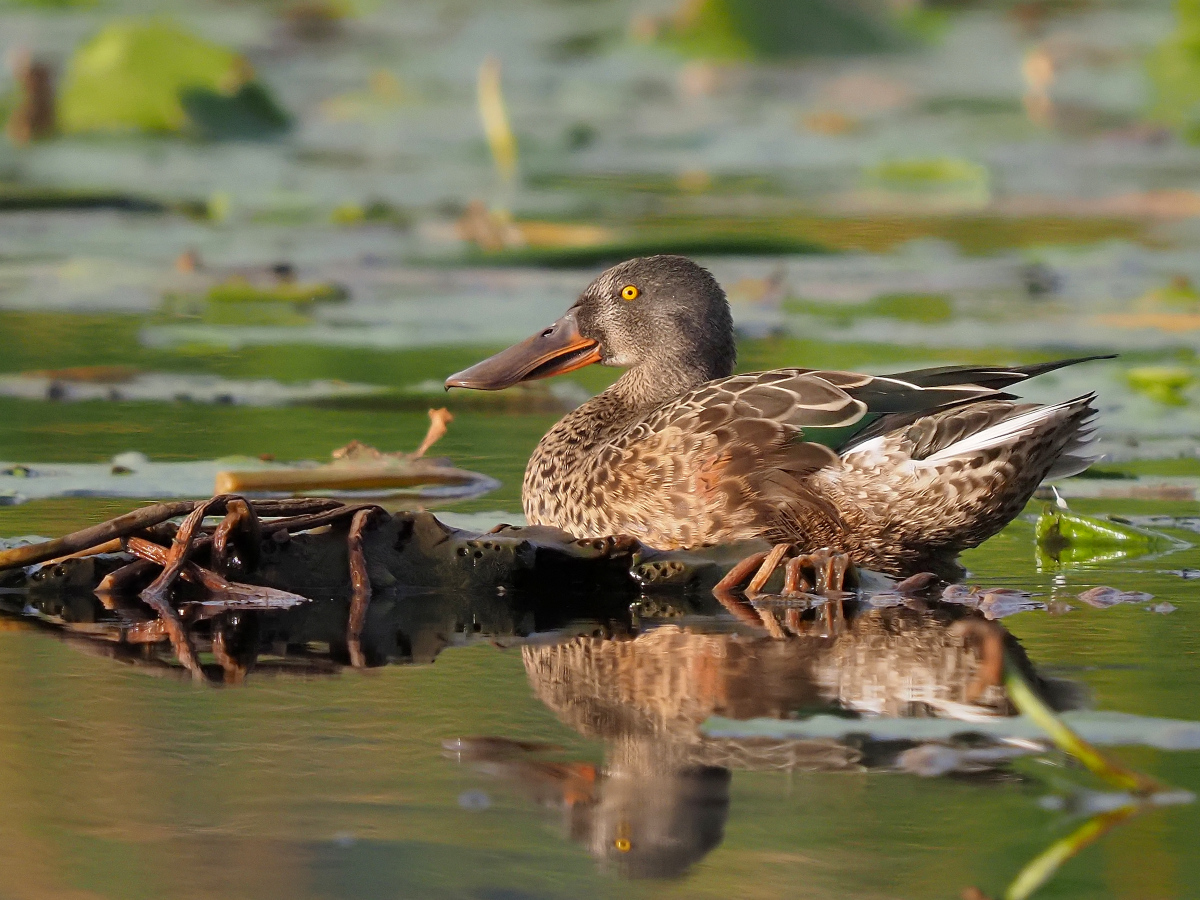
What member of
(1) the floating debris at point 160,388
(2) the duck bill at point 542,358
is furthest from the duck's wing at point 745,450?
(1) the floating debris at point 160,388

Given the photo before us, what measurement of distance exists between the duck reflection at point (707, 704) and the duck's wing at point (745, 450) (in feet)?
1.66

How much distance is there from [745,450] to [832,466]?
9.4 inches

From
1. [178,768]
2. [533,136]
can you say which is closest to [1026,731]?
[178,768]

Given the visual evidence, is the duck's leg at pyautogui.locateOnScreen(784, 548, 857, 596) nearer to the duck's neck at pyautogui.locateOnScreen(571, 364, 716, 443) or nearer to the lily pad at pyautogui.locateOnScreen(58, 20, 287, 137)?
the duck's neck at pyautogui.locateOnScreen(571, 364, 716, 443)

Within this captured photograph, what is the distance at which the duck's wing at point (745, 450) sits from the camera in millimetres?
5559

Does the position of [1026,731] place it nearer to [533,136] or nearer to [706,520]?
[706,520]

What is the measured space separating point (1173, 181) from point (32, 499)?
10889 millimetres

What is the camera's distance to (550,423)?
7.83m

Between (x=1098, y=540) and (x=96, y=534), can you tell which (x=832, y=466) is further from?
(x=96, y=534)

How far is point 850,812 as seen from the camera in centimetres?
338

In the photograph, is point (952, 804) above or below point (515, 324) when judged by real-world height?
below

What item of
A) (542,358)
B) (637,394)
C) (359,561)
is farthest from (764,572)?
(542,358)

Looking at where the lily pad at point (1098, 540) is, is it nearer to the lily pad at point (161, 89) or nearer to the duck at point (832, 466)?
the duck at point (832, 466)

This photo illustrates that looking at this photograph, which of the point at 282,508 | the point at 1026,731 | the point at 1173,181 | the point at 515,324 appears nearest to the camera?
the point at 1026,731
